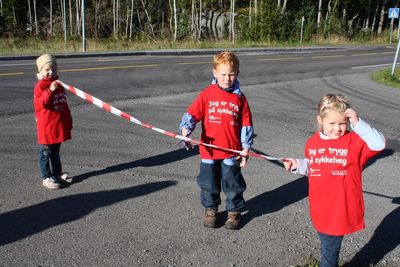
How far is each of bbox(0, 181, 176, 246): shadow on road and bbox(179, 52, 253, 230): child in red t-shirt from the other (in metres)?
1.03

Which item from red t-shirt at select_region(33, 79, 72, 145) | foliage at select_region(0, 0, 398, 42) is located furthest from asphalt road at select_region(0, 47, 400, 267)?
foliage at select_region(0, 0, 398, 42)

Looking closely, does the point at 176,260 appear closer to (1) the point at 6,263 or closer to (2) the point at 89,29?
(1) the point at 6,263

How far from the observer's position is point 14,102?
9.38 metres

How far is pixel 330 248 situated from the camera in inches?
130

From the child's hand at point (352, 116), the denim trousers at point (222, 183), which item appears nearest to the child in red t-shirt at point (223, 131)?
the denim trousers at point (222, 183)

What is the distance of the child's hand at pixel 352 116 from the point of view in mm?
Answer: 3000

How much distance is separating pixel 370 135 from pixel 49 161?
11.9 feet

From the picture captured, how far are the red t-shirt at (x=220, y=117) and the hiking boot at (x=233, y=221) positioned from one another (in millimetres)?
580

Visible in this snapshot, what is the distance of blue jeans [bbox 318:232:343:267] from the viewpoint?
3271mm

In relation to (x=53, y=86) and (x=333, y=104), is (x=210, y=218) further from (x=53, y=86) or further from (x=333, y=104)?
(x=53, y=86)

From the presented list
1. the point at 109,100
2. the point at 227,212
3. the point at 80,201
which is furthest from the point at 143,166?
the point at 109,100

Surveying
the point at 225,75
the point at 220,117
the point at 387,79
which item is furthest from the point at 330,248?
the point at 387,79

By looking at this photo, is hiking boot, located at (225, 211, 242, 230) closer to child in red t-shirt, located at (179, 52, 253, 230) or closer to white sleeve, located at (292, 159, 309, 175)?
child in red t-shirt, located at (179, 52, 253, 230)

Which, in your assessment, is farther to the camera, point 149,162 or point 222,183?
point 149,162
